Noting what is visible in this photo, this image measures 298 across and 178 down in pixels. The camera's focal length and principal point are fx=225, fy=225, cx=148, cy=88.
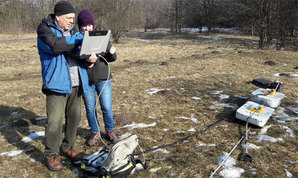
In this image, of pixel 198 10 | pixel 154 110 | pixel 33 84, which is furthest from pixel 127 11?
pixel 198 10

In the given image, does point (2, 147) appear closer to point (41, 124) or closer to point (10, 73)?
point (41, 124)

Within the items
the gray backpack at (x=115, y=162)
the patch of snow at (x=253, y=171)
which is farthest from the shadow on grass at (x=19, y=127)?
the patch of snow at (x=253, y=171)

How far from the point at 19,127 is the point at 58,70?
2.42 m

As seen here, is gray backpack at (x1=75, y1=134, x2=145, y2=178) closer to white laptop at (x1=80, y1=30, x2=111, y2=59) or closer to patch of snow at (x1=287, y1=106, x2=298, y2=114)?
white laptop at (x1=80, y1=30, x2=111, y2=59)

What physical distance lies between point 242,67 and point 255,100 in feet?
15.5

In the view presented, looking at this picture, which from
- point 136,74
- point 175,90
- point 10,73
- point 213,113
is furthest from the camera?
point 10,73

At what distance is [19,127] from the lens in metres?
4.27

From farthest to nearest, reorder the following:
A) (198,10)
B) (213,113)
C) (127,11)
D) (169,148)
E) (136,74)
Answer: (198,10) → (127,11) → (136,74) → (213,113) → (169,148)

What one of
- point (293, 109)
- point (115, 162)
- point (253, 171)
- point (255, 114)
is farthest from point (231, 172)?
point (293, 109)

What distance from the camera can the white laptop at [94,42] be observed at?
2.53m

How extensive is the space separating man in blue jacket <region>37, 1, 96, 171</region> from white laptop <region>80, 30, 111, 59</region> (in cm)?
8

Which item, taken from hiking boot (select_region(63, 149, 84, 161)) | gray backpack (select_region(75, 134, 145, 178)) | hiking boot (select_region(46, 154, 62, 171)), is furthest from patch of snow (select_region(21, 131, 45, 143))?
gray backpack (select_region(75, 134, 145, 178))

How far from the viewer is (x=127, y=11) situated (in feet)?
70.2

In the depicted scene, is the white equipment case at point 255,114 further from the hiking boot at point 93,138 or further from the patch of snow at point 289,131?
the hiking boot at point 93,138
